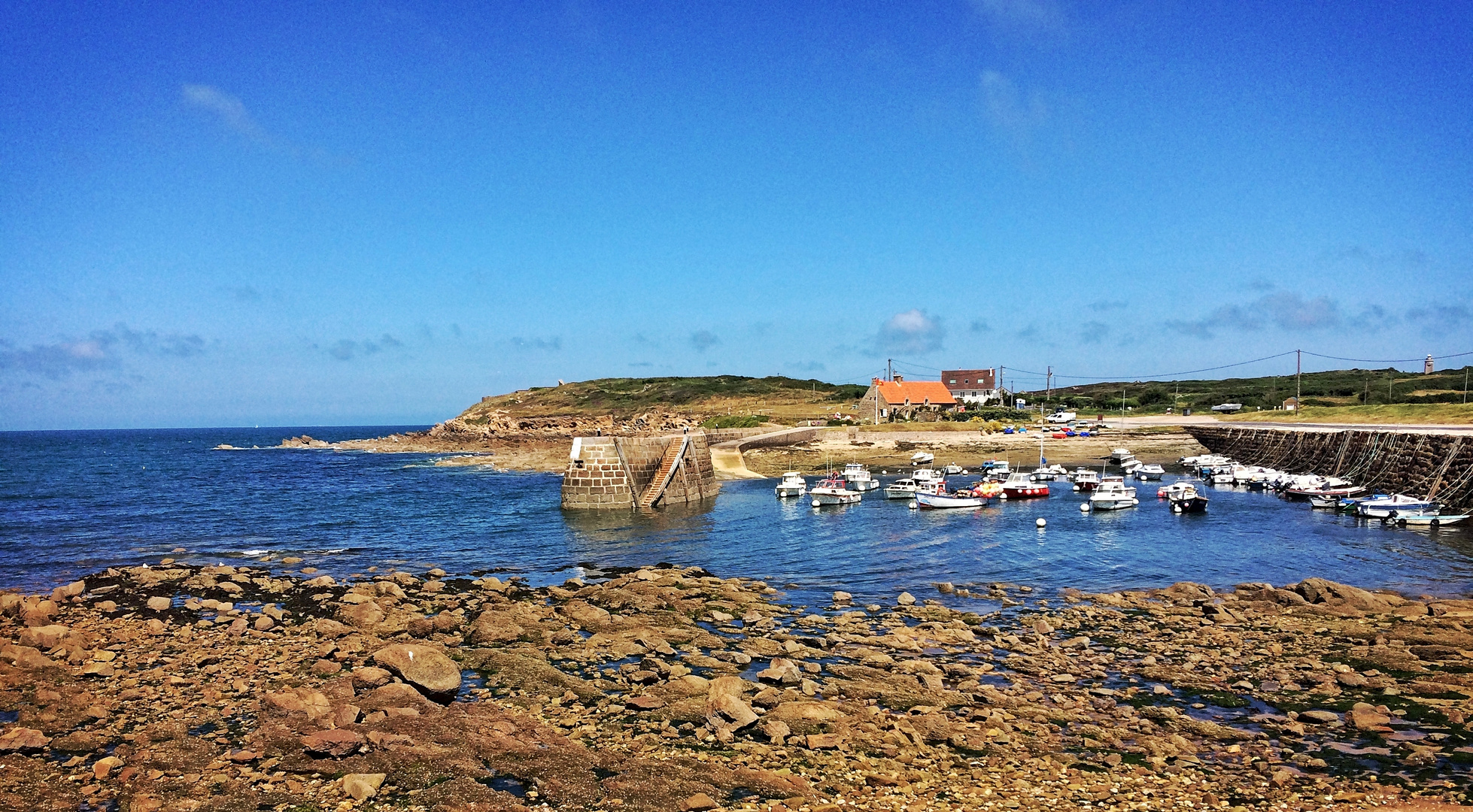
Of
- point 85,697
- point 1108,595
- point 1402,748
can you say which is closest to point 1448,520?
point 1108,595

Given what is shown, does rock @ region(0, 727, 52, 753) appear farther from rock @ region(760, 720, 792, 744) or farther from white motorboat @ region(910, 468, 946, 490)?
white motorboat @ region(910, 468, 946, 490)

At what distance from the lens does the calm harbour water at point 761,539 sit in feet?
106

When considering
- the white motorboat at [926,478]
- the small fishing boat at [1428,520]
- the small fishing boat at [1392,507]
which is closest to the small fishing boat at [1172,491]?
the small fishing boat at [1392,507]

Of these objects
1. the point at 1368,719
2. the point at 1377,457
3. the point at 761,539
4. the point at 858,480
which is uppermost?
the point at 1377,457

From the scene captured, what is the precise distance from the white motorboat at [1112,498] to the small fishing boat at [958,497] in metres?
6.60

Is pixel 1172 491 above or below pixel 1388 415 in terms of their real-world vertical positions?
below

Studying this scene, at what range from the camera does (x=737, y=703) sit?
52.0ft

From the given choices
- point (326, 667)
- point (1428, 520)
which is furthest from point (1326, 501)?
point (326, 667)

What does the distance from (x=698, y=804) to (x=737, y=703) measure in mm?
3274

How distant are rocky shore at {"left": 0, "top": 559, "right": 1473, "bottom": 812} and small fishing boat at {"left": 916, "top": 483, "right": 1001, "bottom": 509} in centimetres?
2623

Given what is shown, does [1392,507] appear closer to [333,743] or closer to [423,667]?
[423,667]

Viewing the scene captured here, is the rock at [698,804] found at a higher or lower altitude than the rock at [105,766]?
lower

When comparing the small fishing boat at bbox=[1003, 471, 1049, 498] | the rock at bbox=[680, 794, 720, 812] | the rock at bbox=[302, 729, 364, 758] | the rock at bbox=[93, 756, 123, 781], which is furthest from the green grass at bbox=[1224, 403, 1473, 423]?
the rock at bbox=[93, 756, 123, 781]

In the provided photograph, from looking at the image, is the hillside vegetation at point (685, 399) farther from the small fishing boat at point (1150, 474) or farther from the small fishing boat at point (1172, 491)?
the small fishing boat at point (1172, 491)
